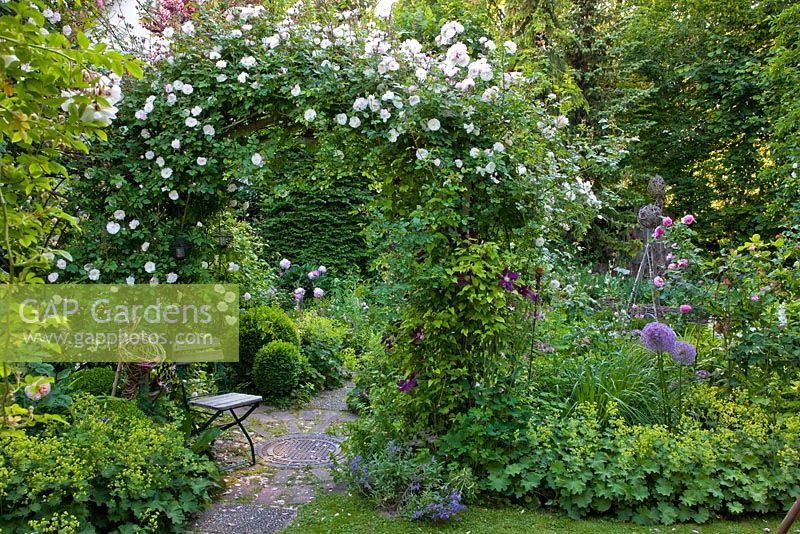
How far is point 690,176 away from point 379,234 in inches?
329

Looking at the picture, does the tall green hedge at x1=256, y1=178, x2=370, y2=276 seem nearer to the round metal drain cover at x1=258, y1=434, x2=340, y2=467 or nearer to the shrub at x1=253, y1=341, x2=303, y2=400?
the shrub at x1=253, y1=341, x2=303, y2=400

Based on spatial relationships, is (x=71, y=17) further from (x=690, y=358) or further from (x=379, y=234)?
(x=690, y=358)

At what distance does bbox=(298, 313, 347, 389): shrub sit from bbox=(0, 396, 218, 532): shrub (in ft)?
9.43

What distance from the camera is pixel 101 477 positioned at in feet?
9.11

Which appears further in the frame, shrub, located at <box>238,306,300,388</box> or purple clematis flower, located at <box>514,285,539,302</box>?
shrub, located at <box>238,306,300,388</box>

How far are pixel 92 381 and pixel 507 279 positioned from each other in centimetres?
264

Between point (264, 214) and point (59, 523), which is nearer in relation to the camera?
point (59, 523)

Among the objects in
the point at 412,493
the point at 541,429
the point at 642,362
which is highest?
the point at 642,362

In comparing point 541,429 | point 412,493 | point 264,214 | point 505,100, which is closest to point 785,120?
point 505,100

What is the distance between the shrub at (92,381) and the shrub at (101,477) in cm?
45

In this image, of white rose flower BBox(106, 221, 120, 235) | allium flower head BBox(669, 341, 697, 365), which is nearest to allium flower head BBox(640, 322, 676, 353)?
allium flower head BBox(669, 341, 697, 365)

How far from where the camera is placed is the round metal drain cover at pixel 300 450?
402 centimetres

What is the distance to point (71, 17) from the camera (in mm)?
3869

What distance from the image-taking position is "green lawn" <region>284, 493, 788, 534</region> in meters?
2.94
